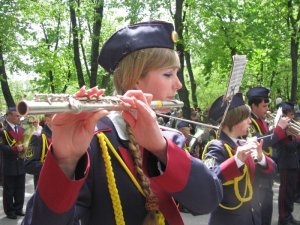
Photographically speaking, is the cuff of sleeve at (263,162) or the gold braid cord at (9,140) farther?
the gold braid cord at (9,140)

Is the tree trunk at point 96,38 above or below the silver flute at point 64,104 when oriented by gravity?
below

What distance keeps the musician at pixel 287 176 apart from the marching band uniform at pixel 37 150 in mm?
4153

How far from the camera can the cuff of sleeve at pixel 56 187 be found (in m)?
1.42

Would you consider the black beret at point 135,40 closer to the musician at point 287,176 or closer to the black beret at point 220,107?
the black beret at point 220,107

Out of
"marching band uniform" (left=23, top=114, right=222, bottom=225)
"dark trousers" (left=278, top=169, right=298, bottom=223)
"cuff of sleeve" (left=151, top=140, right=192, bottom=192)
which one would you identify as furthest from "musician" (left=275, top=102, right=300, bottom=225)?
"cuff of sleeve" (left=151, top=140, right=192, bottom=192)

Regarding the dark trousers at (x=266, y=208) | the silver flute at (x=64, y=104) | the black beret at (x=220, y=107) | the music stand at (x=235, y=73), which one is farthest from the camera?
the dark trousers at (x=266, y=208)

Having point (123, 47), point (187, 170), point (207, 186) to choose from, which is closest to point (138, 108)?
point (187, 170)

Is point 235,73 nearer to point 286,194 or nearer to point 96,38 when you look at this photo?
point 286,194

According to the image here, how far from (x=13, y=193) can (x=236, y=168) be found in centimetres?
595

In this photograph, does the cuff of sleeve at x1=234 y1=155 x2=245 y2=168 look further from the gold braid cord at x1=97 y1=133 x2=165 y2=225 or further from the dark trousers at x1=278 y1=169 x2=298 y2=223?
the dark trousers at x1=278 y1=169 x2=298 y2=223

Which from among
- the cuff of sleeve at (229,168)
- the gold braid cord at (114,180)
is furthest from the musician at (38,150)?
the gold braid cord at (114,180)

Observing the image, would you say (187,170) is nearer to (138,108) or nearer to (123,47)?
(138,108)

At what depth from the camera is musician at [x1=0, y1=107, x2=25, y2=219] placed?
336 inches

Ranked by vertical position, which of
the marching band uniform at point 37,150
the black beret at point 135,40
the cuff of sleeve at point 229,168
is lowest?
the marching band uniform at point 37,150
